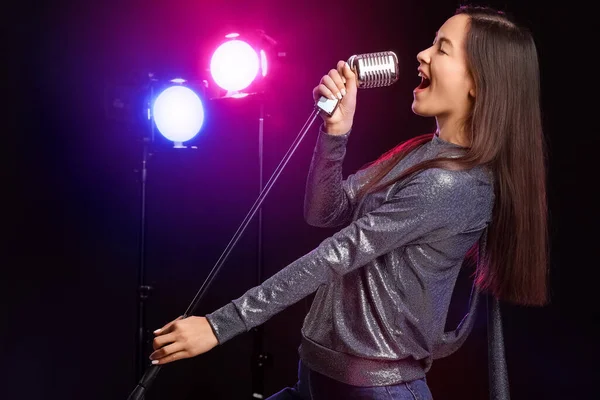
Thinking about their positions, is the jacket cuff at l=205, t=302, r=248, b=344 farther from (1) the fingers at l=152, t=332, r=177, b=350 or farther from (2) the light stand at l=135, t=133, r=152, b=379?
(2) the light stand at l=135, t=133, r=152, b=379

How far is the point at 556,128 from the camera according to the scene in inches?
80.0

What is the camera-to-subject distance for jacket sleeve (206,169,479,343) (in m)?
1.15

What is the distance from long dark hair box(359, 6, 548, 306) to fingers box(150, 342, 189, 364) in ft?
1.95

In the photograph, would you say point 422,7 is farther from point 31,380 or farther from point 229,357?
point 31,380

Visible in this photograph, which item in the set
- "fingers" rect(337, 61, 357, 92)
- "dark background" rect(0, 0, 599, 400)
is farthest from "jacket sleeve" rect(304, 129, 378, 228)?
"dark background" rect(0, 0, 599, 400)

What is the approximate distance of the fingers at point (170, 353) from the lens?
1.07 meters

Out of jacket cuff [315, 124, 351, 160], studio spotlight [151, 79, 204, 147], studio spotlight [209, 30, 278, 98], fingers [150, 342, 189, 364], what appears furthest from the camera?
studio spotlight [151, 79, 204, 147]

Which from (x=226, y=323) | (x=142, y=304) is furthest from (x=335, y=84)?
(x=142, y=304)

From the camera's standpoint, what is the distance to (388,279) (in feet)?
4.33

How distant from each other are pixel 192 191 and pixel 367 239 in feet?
6.61

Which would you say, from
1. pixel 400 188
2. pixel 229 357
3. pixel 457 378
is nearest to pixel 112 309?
pixel 229 357

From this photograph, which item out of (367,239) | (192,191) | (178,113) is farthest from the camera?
(192,191)

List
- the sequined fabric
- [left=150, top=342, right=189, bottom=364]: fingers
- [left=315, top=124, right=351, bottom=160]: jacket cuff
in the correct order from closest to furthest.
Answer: [left=150, top=342, right=189, bottom=364]: fingers → the sequined fabric → [left=315, top=124, right=351, bottom=160]: jacket cuff

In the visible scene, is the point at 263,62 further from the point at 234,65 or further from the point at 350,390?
the point at 350,390
